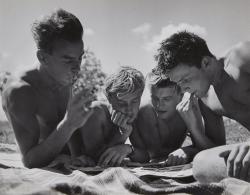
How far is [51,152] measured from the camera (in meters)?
1.03

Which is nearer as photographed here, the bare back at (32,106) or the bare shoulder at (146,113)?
the bare back at (32,106)

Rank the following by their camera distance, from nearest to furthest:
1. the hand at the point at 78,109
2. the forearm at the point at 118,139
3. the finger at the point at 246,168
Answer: the finger at the point at 246,168, the hand at the point at 78,109, the forearm at the point at 118,139

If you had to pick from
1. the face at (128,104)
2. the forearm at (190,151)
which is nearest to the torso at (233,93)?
the forearm at (190,151)

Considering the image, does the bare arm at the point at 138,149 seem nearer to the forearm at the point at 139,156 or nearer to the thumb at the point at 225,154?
the forearm at the point at 139,156

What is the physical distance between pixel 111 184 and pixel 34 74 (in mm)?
515

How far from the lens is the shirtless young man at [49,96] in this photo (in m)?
1.02

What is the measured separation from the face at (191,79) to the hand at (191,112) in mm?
58

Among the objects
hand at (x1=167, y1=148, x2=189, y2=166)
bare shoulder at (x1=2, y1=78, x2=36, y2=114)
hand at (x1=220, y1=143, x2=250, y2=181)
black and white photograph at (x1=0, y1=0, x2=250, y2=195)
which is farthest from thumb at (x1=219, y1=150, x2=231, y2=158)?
bare shoulder at (x1=2, y1=78, x2=36, y2=114)

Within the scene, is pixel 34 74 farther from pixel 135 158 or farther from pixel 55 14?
pixel 135 158

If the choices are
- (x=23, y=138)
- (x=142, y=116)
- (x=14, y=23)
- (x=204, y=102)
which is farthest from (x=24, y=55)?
(x=204, y=102)

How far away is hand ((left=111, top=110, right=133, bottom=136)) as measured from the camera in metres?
1.18

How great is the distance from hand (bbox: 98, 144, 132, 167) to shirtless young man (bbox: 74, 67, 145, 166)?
0.05 feet

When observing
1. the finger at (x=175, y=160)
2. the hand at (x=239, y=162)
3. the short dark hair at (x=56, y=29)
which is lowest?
the finger at (x=175, y=160)

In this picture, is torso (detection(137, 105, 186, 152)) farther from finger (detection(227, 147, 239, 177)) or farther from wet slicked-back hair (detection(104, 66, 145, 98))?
finger (detection(227, 147, 239, 177))
